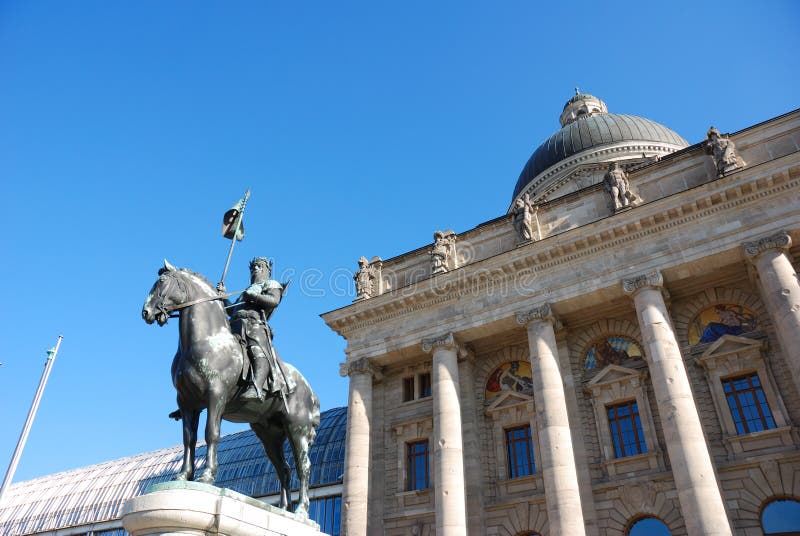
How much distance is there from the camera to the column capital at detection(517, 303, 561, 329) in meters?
25.3

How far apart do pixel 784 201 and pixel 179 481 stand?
79.5 ft

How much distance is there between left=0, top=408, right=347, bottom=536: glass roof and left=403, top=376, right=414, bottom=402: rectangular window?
786 centimetres

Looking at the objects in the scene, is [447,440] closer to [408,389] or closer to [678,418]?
[408,389]

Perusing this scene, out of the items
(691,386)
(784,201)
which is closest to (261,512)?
(691,386)

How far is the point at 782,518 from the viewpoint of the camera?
1992cm

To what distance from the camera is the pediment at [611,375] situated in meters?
24.6

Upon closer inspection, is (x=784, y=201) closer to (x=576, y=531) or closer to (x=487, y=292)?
(x=487, y=292)

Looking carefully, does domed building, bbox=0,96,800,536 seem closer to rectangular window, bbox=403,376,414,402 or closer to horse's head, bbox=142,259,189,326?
rectangular window, bbox=403,376,414,402

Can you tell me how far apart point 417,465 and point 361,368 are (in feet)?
17.6

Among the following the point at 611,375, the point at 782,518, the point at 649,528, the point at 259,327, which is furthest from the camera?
the point at 611,375

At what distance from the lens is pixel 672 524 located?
69.4 ft

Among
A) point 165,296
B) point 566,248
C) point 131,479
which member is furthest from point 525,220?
point 131,479

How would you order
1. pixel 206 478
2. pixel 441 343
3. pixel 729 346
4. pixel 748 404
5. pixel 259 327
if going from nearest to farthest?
pixel 206 478
pixel 259 327
pixel 748 404
pixel 729 346
pixel 441 343

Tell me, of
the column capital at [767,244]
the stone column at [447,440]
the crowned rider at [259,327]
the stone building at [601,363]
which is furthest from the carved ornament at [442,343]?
the crowned rider at [259,327]
